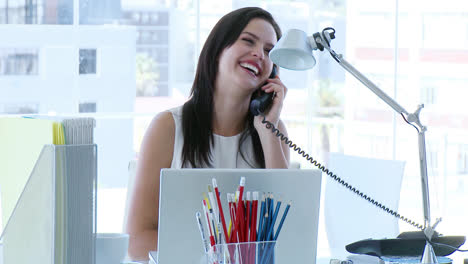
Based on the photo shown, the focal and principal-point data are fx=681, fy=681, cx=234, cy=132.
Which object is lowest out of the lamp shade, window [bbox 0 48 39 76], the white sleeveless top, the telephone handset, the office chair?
the office chair

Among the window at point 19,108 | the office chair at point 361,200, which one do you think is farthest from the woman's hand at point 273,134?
the window at point 19,108

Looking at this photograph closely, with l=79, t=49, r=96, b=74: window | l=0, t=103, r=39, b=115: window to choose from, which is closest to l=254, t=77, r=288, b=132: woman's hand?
l=79, t=49, r=96, b=74: window

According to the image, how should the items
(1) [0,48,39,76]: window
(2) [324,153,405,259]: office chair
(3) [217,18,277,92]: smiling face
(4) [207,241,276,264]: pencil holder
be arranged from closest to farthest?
(4) [207,241,276,264]: pencil holder < (3) [217,18,277,92]: smiling face < (2) [324,153,405,259]: office chair < (1) [0,48,39,76]: window

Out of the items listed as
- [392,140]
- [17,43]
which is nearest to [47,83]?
[17,43]

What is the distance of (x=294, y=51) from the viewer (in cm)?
153

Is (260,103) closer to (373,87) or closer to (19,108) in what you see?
(373,87)

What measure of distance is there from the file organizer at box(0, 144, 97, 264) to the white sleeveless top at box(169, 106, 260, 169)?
0.87 metres

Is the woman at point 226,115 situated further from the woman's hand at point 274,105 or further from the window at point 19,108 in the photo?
the window at point 19,108

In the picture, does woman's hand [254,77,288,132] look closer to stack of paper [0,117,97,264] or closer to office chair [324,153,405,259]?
office chair [324,153,405,259]

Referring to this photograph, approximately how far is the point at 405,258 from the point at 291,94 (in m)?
4.77

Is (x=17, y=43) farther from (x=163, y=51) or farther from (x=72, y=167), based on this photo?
(x=72, y=167)

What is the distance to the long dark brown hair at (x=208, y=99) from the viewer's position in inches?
85.6

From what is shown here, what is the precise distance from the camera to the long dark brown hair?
7.13 ft

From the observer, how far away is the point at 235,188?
1378 mm
